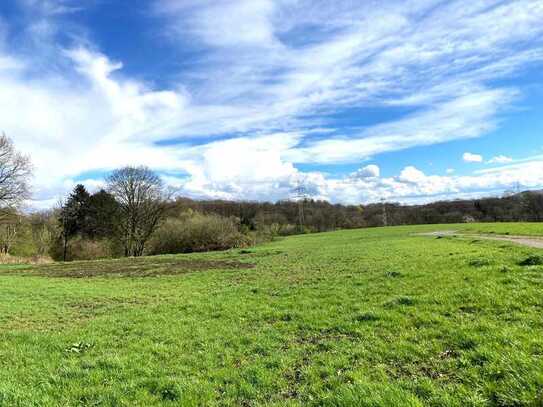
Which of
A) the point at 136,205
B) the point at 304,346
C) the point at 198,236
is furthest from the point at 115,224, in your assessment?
the point at 304,346

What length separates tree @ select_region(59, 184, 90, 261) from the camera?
59.3 meters

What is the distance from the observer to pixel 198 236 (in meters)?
48.7

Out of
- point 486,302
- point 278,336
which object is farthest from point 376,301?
point 278,336

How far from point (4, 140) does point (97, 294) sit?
34948 millimetres

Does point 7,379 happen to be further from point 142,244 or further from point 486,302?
point 142,244

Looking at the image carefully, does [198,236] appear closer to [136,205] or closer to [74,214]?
[136,205]

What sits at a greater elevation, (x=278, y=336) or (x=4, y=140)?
(x=4, y=140)

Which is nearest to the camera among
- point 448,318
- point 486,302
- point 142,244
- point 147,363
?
point 147,363

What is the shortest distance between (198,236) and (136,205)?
12.1m

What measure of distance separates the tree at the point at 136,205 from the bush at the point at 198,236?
3.95 metres

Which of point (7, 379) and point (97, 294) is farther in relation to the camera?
point (97, 294)

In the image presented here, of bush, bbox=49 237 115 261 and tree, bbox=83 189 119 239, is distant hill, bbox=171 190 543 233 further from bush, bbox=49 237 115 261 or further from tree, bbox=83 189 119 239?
bush, bbox=49 237 115 261

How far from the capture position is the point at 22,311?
11.7 metres

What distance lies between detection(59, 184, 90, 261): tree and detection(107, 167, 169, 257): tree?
1266cm
